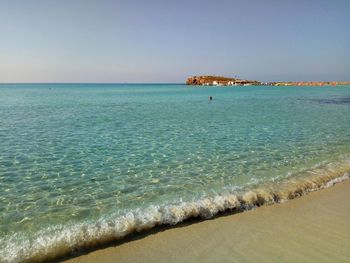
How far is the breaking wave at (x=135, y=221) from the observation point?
4.83 meters

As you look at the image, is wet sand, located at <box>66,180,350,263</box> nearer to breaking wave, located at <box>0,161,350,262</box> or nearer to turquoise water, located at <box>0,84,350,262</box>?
breaking wave, located at <box>0,161,350,262</box>

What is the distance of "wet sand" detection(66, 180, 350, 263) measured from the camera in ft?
15.1

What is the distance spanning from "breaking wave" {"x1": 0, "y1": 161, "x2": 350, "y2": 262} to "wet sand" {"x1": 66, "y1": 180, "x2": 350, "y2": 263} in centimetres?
27

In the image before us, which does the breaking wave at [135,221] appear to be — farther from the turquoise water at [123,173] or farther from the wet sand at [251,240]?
the wet sand at [251,240]

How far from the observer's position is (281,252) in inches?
186

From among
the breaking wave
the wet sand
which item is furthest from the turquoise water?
the wet sand

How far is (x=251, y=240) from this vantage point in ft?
16.8

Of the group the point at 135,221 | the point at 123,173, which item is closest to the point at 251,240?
the point at 135,221

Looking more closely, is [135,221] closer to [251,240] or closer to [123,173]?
[251,240]

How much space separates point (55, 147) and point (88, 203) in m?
6.48

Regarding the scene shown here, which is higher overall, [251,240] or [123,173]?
[251,240]

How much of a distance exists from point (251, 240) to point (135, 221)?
7.31ft

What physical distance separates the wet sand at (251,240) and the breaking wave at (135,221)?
27cm

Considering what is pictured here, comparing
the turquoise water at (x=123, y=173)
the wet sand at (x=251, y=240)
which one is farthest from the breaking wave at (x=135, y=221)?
the wet sand at (x=251, y=240)
